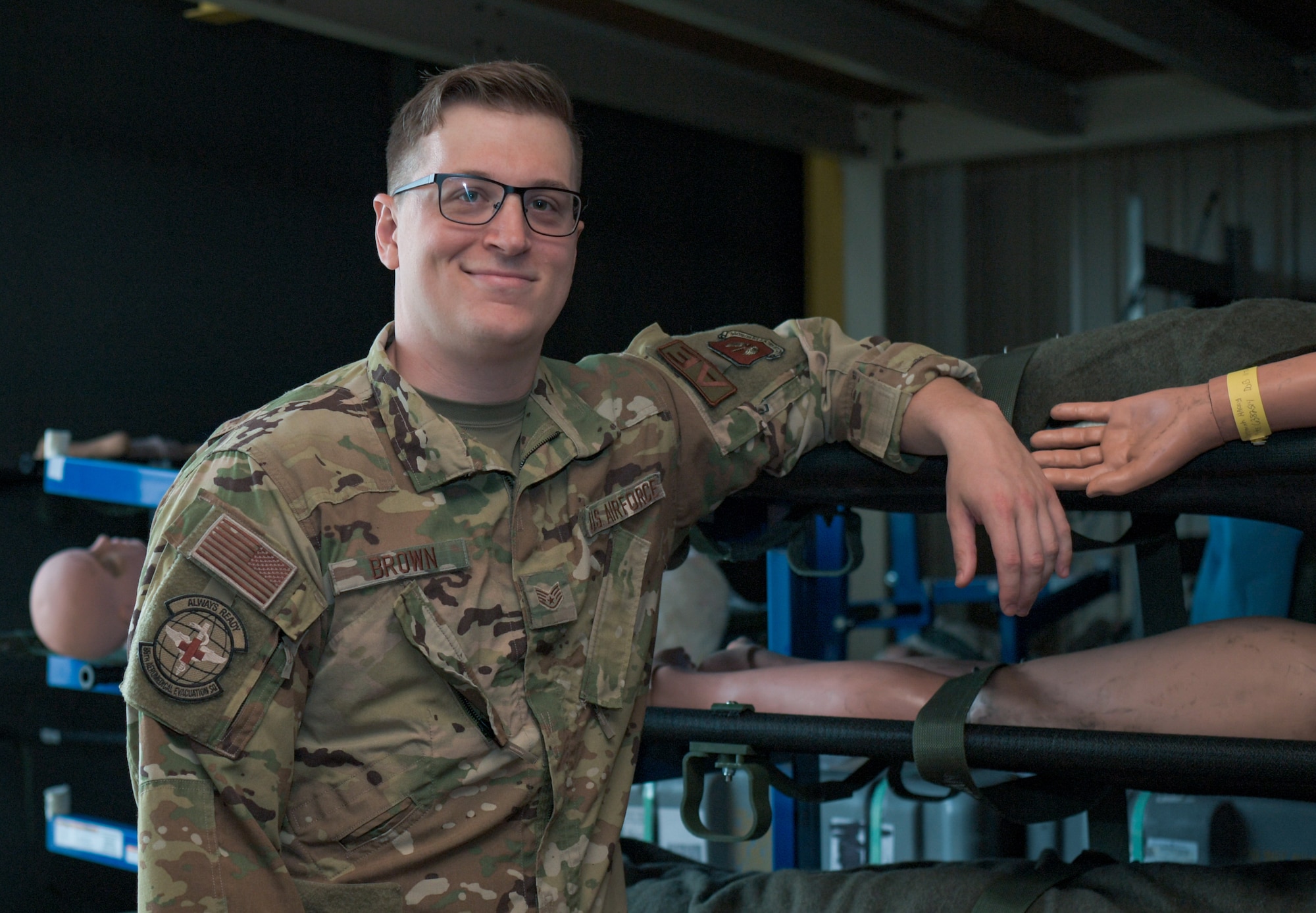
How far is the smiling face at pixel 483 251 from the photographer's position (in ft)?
4.59

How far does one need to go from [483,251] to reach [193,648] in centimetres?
51

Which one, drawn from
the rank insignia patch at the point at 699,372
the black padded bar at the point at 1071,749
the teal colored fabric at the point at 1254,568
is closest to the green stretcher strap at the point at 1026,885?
the black padded bar at the point at 1071,749

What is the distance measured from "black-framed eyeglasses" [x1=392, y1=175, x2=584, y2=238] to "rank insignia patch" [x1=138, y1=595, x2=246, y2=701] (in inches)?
19.0

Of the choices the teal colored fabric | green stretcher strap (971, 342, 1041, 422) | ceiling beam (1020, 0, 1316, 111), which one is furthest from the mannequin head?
ceiling beam (1020, 0, 1316, 111)

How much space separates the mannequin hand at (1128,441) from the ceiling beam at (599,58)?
287 centimetres

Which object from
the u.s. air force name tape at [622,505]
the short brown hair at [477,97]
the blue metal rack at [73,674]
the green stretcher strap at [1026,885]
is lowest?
the green stretcher strap at [1026,885]

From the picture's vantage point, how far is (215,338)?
3910 mm

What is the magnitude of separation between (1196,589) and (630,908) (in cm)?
197

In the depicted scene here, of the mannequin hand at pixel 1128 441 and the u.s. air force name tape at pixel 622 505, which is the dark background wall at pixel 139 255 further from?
the mannequin hand at pixel 1128 441

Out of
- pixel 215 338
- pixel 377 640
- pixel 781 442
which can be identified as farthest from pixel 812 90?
pixel 377 640

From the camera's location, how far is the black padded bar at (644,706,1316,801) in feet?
4.25

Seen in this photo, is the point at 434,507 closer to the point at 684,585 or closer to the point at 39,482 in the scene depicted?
the point at 684,585

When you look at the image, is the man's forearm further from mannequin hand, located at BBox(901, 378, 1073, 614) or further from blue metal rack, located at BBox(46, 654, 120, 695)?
blue metal rack, located at BBox(46, 654, 120, 695)

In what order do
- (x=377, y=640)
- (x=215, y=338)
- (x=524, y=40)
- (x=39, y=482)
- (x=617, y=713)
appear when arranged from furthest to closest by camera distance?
(x=524, y=40) → (x=215, y=338) → (x=39, y=482) → (x=617, y=713) → (x=377, y=640)
